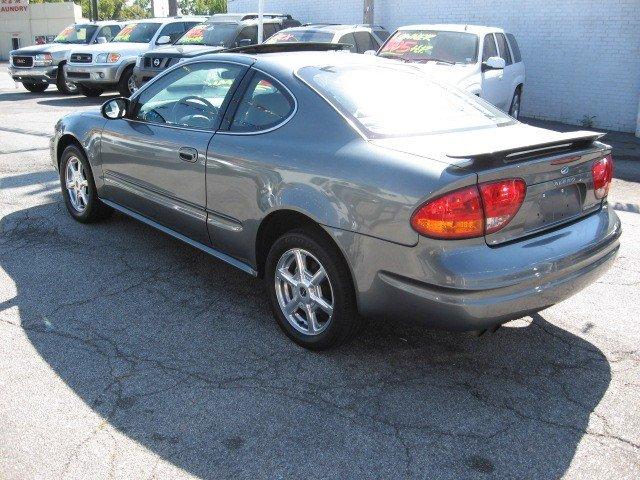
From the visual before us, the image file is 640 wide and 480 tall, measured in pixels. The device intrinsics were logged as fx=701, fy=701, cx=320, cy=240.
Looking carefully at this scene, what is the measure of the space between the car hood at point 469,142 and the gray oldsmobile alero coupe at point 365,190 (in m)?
0.02

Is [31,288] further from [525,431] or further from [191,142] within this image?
[525,431]

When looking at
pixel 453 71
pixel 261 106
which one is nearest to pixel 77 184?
pixel 261 106

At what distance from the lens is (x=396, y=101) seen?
4148 millimetres

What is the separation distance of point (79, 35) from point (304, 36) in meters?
8.37

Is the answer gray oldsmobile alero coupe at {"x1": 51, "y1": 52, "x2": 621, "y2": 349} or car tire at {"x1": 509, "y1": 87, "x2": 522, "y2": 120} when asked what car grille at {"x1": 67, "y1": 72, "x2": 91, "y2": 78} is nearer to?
car tire at {"x1": 509, "y1": 87, "x2": 522, "y2": 120}

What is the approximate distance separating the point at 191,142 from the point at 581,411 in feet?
9.16

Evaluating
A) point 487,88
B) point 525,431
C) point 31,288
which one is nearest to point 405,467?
point 525,431

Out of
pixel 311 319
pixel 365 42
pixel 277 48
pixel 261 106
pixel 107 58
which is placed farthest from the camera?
pixel 107 58

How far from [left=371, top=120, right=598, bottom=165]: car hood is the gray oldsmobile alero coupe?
2 cm

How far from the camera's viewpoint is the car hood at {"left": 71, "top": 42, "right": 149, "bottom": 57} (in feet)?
Result: 52.4

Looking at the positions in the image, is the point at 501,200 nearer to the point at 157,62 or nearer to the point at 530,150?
the point at 530,150

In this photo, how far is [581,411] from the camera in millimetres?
3373

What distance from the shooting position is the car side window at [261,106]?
412cm

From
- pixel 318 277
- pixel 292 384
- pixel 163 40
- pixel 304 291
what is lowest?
pixel 292 384
